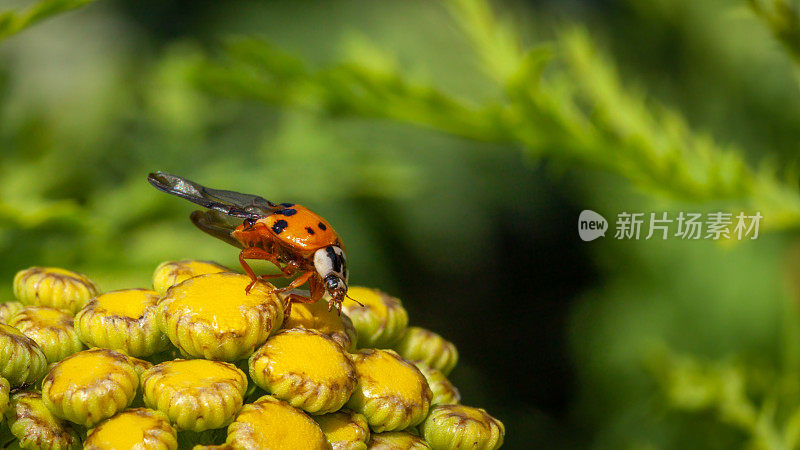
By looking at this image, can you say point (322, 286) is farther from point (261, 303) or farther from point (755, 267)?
point (755, 267)

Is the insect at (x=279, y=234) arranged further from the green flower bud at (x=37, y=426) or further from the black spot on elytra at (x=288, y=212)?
the green flower bud at (x=37, y=426)

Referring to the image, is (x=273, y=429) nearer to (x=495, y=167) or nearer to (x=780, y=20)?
(x=780, y=20)

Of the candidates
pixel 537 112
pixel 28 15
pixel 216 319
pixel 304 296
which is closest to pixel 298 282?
pixel 304 296

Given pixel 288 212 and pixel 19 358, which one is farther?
pixel 288 212

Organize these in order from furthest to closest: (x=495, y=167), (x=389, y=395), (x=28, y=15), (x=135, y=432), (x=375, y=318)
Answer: (x=495, y=167) → (x=28, y=15) → (x=375, y=318) → (x=389, y=395) → (x=135, y=432)

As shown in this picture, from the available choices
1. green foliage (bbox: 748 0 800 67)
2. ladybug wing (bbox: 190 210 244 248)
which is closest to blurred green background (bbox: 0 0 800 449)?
green foliage (bbox: 748 0 800 67)

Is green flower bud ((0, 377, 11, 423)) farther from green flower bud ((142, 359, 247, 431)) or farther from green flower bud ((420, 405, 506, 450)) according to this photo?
green flower bud ((420, 405, 506, 450))

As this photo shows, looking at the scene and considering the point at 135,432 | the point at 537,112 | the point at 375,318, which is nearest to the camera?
the point at 135,432

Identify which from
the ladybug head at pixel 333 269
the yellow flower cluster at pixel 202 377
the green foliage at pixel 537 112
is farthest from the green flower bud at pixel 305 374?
the green foliage at pixel 537 112
